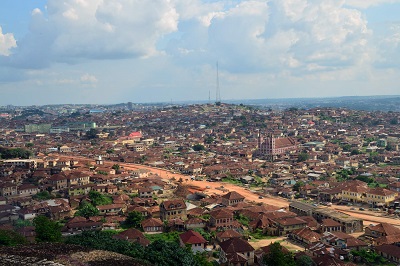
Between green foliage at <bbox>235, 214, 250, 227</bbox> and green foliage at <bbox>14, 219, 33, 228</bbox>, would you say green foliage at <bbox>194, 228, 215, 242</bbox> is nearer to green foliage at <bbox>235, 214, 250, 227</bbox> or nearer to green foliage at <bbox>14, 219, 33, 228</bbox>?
green foliage at <bbox>235, 214, 250, 227</bbox>

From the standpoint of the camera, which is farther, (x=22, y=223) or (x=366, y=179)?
(x=366, y=179)

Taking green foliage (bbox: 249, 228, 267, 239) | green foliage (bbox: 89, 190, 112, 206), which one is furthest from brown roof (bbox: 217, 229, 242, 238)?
green foliage (bbox: 89, 190, 112, 206)

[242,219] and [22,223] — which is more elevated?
[22,223]

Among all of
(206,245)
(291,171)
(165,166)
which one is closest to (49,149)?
(165,166)

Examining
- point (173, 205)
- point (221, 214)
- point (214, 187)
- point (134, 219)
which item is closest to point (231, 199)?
point (173, 205)

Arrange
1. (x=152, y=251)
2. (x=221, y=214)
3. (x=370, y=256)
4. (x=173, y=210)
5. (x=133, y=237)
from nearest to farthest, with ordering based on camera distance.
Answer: (x=152, y=251) → (x=370, y=256) → (x=133, y=237) → (x=221, y=214) → (x=173, y=210)

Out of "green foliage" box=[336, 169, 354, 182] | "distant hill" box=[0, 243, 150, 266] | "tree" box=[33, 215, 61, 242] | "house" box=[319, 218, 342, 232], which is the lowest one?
"green foliage" box=[336, 169, 354, 182]

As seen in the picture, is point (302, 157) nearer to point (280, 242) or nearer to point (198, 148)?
point (198, 148)

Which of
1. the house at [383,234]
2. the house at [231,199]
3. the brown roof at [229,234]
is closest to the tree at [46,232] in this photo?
the brown roof at [229,234]
